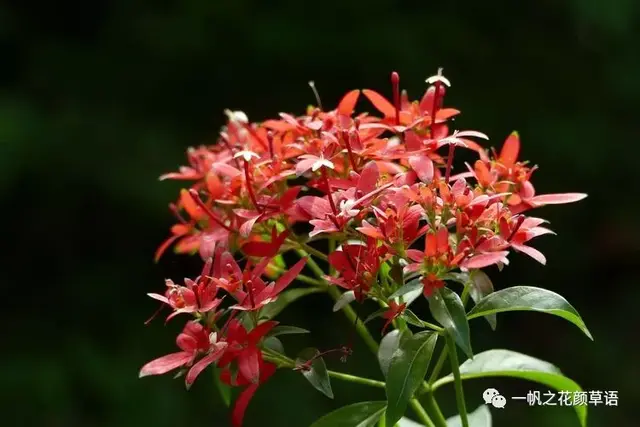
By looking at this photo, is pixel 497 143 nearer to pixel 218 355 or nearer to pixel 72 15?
pixel 72 15

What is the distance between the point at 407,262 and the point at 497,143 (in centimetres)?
142

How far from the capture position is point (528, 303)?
62 centimetres

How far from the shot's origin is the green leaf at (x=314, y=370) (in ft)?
2.08

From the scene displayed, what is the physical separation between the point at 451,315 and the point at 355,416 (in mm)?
134

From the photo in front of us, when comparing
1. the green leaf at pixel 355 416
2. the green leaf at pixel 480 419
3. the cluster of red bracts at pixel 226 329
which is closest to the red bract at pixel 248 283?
the cluster of red bracts at pixel 226 329

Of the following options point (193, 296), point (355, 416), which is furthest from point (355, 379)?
point (193, 296)

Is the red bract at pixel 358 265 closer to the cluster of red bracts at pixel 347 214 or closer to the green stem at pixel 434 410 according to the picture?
the cluster of red bracts at pixel 347 214

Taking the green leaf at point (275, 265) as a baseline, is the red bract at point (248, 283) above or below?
above

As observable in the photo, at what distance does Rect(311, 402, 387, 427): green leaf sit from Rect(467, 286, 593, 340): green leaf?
0.11 meters

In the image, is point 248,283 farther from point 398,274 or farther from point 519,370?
point 519,370

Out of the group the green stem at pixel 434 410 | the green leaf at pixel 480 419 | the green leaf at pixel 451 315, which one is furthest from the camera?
the green leaf at pixel 480 419

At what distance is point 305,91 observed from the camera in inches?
81.3

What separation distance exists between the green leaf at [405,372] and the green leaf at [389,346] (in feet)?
0.05

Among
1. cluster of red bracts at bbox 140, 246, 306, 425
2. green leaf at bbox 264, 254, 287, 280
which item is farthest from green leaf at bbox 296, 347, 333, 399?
green leaf at bbox 264, 254, 287, 280
